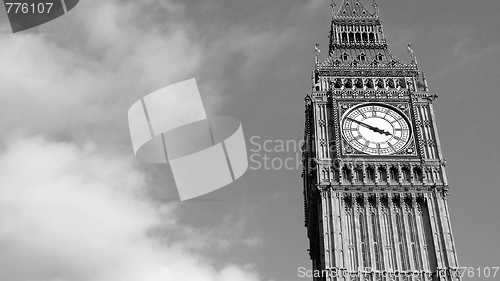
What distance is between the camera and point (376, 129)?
274 feet

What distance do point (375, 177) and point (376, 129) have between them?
566cm

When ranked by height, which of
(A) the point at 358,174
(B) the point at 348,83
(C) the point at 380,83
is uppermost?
(B) the point at 348,83

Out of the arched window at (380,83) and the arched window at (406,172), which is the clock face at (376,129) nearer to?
the arched window at (406,172)

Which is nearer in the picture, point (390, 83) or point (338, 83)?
point (390, 83)

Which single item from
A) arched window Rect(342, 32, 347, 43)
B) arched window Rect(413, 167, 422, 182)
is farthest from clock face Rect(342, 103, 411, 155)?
arched window Rect(342, 32, 347, 43)

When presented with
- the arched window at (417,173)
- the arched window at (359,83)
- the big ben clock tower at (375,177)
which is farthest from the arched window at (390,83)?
the arched window at (417,173)

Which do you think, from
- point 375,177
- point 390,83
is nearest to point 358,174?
point 375,177

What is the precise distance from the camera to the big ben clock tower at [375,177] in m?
75.6

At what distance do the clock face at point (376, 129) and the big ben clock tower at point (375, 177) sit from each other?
99 millimetres

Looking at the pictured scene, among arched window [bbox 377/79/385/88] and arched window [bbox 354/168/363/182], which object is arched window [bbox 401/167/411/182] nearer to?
arched window [bbox 354/168/363/182]

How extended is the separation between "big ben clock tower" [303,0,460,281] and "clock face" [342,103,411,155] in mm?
99

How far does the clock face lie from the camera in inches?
3250

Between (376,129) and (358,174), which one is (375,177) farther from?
(376,129)

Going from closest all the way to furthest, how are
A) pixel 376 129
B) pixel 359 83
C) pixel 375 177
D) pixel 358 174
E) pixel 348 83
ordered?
pixel 375 177, pixel 358 174, pixel 376 129, pixel 359 83, pixel 348 83
